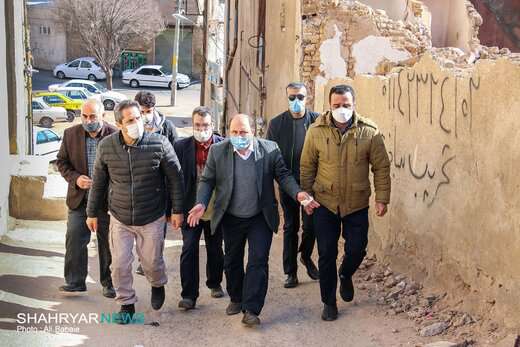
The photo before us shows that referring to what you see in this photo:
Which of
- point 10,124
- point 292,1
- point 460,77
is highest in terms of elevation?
point 292,1

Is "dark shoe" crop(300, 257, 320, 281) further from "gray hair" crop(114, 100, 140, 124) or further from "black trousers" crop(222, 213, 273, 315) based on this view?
"gray hair" crop(114, 100, 140, 124)

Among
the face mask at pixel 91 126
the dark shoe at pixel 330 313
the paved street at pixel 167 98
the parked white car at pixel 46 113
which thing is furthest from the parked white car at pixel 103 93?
the dark shoe at pixel 330 313

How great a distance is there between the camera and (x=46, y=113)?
27.3 metres

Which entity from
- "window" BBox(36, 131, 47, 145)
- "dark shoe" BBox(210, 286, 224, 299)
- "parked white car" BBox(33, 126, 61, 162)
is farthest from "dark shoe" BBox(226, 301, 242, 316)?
"window" BBox(36, 131, 47, 145)

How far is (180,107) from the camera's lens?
35.3 metres

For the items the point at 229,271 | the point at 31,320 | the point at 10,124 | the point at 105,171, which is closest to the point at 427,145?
the point at 229,271

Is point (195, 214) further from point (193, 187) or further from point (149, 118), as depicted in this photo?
point (149, 118)

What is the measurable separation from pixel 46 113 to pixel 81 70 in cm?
1624

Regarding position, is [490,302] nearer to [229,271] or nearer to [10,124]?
[229,271]

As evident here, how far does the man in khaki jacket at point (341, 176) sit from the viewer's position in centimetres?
531

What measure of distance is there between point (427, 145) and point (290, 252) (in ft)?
5.21

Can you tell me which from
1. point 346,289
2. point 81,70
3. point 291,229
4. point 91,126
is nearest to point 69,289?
point 91,126

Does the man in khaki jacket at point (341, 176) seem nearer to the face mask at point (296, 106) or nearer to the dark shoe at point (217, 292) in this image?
the face mask at point (296, 106)

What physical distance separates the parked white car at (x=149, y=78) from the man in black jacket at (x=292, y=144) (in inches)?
1423
